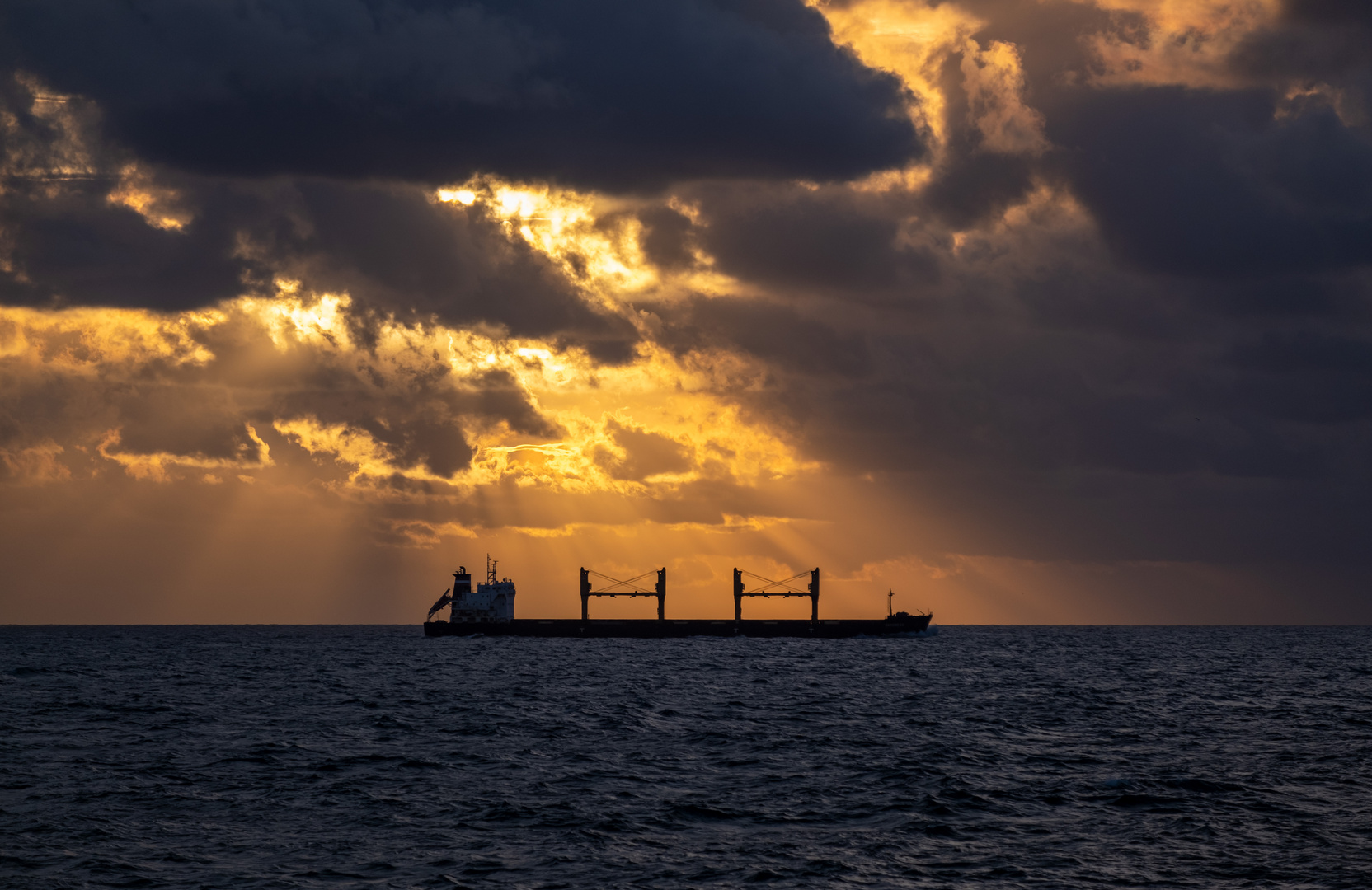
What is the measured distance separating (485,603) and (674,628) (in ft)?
104

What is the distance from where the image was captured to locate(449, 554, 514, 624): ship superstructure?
184125mm

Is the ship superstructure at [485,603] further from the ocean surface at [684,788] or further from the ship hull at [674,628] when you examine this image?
the ocean surface at [684,788]

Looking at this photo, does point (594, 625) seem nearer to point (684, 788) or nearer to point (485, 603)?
point (485, 603)

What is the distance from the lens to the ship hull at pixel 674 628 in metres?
186

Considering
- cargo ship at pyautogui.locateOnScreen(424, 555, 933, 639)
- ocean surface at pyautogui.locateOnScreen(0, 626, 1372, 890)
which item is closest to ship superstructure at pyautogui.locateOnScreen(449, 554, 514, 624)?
cargo ship at pyautogui.locateOnScreen(424, 555, 933, 639)

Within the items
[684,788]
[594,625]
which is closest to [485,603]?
[594,625]

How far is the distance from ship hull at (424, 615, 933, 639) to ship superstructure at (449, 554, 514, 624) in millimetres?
794

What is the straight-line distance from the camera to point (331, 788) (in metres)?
35.2

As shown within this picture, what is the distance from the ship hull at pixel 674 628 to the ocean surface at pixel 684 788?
364 feet

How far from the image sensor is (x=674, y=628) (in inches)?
7697

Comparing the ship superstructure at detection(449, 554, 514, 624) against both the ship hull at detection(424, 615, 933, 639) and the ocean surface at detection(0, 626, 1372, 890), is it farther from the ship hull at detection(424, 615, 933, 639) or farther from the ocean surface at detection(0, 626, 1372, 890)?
the ocean surface at detection(0, 626, 1372, 890)

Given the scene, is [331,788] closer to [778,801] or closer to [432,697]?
[778,801]

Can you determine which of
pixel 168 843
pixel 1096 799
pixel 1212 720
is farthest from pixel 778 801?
pixel 1212 720

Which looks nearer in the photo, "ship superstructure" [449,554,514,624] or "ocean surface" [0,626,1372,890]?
"ocean surface" [0,626,1372,890]
